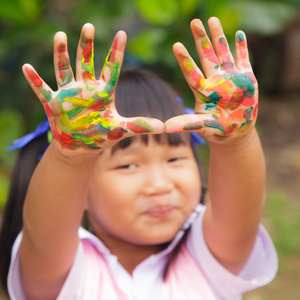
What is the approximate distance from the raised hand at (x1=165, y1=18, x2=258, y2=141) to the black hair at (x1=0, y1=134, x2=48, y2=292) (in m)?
0.67

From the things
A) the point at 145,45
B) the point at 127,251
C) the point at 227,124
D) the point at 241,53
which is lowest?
the point at 145,45

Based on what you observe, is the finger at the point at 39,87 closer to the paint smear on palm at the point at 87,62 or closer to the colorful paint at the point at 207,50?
the paint smear on palm at the point at 87,62

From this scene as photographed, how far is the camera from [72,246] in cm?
113

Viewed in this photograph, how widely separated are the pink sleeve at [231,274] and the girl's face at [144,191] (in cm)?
9

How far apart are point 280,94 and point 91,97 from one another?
15.3 ft

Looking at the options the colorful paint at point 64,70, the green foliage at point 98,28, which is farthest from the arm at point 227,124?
the green foliage at point 98,28

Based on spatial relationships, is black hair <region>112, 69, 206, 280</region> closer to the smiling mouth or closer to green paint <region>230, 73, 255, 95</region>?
the smiling mouth

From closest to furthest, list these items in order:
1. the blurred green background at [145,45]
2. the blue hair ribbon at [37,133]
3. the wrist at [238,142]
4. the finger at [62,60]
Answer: the finger at [62,60] → the wrist at [238,142] → the blue hair ribbon at [37,133] → the blurred green background at [145,45]

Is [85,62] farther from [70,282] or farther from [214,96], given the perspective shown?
[70,282]

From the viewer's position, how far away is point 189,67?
98 cm

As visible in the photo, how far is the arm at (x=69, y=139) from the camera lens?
930mm

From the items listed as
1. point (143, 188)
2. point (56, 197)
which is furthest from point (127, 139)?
point (56, 197)

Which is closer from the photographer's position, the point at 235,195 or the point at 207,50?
the point at 207,50

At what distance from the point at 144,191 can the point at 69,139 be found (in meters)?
0.32
